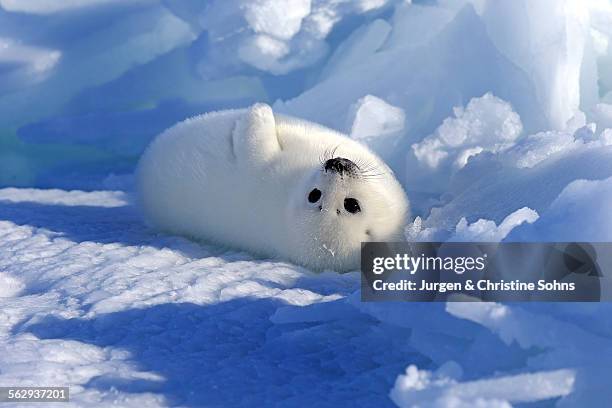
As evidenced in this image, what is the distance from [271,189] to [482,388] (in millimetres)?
2307

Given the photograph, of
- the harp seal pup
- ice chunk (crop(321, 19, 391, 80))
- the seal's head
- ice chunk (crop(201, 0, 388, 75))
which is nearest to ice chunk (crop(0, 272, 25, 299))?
the harp seal pup

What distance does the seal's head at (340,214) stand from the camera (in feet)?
12.5

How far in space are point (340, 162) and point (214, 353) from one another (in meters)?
1.35

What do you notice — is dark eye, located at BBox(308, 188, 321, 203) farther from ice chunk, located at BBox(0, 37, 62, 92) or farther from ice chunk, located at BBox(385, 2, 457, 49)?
ice chunk, located at BBox(0, 37, 62, 92)

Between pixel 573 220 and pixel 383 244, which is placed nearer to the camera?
pixel 573 220

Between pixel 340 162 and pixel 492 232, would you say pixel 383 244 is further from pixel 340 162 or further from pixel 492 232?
pixel 492 232

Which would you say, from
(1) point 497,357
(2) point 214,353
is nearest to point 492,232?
(1) point 497,357

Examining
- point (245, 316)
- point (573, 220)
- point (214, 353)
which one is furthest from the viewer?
point (245, 316)

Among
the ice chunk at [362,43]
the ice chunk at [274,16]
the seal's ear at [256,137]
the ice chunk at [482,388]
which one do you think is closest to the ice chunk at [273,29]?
the ice chunk at [274,16]

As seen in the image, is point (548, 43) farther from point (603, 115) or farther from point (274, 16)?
point (274, 16)

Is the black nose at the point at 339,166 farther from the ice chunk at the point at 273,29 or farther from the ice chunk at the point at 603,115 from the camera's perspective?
the ice chunk at the point at 273,29

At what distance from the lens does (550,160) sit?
374 cm

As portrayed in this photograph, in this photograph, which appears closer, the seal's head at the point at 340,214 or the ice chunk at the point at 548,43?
the seal's head at the point at 340,214

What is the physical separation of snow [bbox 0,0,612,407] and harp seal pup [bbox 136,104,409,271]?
0.14 meters
